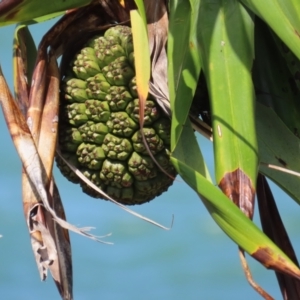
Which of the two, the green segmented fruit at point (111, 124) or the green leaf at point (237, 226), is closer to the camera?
the green leaf at point (237, 226)

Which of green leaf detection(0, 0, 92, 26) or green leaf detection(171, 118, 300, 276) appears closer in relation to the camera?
green leaf detection(171, 118, 300, 276)

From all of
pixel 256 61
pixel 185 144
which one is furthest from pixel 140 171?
pixel 256 61

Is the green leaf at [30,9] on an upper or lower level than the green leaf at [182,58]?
upper

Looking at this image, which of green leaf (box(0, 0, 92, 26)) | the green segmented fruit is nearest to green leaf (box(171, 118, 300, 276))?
the green segmented fruit

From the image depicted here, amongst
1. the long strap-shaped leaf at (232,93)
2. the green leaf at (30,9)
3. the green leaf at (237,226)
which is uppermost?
the green leaf at (30,9)

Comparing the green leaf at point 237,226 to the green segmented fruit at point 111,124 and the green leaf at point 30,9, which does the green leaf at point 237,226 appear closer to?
the green segmented fruit at point 111,124

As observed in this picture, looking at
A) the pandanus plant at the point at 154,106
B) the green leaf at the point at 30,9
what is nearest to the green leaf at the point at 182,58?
the pandanus plant at the point at 154,106

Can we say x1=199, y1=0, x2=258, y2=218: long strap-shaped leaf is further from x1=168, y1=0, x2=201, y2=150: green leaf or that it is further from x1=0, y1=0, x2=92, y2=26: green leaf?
x1=0, y1=0, x2=92, y2=26: green leaf

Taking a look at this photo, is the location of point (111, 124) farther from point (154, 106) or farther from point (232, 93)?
point (232, 93)
